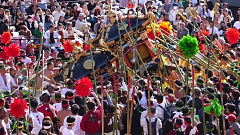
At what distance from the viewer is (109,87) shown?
12555mm

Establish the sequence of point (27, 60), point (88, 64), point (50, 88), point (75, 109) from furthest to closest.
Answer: point (27, 60) < point (88, 64) < point (50, 88) < point (75, 109)

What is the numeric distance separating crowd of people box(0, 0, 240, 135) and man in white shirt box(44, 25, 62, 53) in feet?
0.09

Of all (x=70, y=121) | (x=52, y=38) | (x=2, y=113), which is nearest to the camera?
(x=70, y=121)

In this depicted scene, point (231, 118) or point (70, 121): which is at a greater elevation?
point (70, 121)

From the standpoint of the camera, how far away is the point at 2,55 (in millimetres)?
13180

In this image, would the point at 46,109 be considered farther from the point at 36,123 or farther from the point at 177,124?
the point at 177,124

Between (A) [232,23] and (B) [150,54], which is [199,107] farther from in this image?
(A) [232,23]

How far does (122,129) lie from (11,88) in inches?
156

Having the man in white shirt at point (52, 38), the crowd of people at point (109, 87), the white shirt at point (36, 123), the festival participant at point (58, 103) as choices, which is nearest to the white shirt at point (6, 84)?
the crowd of people at point (109, 87)

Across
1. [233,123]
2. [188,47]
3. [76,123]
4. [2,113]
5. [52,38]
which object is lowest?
[52,38]

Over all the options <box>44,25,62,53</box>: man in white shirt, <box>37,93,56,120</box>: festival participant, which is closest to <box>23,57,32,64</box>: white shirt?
<box>44,25,62,53</box>: man in white shirt

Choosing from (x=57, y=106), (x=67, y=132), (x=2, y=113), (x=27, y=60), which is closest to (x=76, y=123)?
(x=67, y=132)

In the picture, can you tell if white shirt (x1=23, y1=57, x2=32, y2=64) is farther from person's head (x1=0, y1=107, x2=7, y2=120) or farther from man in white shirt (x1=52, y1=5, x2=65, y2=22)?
person's head (x1=0, y1=107, x2=7, y2=120)

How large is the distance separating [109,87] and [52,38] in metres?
5.08
